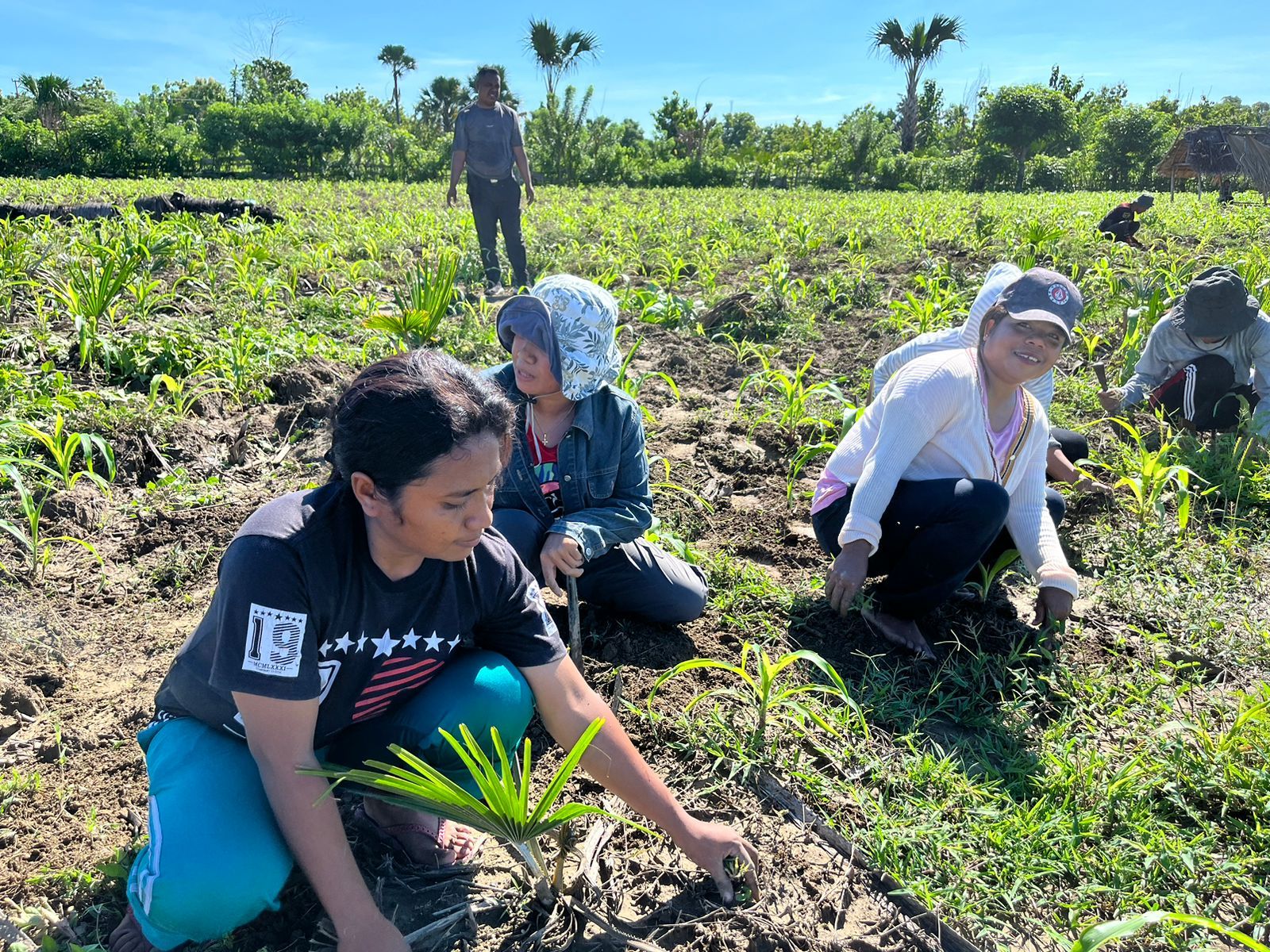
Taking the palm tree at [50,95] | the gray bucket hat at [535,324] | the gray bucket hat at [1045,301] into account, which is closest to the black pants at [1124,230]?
the gray bucket hat at [1045,301]

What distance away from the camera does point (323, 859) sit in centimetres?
126

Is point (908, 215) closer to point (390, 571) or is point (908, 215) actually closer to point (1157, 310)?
point (1157, 310)

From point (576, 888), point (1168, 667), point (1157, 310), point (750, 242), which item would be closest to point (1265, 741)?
point (1168, 667)

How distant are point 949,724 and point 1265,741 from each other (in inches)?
25.2

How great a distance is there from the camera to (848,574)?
2.21 meters

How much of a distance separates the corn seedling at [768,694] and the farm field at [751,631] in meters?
0.02

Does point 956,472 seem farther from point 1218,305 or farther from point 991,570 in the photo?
point 1218,305

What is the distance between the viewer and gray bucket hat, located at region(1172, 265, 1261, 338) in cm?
335

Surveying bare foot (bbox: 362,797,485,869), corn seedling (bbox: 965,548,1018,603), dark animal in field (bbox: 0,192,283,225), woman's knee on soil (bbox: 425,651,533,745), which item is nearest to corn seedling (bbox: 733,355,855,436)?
corn seedling (bbox: 965,548,1018,603)

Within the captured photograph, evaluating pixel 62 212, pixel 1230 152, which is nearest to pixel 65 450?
pixel 62 212

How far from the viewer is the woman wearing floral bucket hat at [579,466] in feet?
6.71

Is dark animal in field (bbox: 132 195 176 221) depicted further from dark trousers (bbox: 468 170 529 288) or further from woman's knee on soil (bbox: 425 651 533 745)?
woman's knee on soil (bbox: 425 651 533 745)

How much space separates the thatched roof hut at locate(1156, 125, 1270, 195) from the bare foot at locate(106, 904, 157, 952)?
14308 mm

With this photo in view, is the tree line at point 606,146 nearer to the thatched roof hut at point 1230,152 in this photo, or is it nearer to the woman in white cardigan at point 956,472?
the thatched roof hut at point 1230,152
